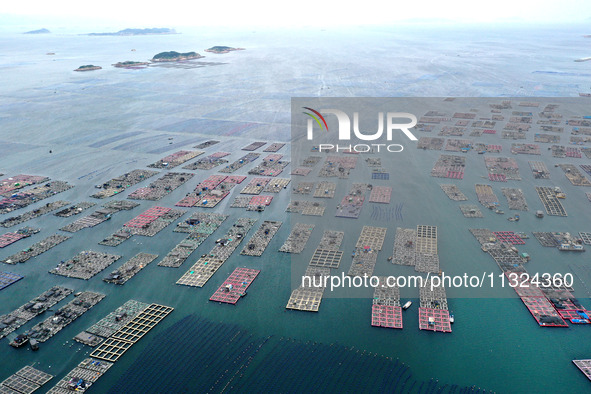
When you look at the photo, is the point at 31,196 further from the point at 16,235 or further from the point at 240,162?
the point at 240,162

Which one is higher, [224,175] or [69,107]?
[69,107]

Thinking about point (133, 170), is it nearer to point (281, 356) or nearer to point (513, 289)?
point (281, 356)

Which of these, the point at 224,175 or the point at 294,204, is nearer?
the point at 294,204

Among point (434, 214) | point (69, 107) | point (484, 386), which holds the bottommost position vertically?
point (484, 386)

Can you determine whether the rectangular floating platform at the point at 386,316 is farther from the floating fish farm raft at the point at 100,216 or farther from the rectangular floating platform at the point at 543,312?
the floating fish farm raft at the point at 100,216

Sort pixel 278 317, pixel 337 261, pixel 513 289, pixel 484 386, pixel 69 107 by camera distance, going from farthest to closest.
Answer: pixel 69 107 → pixel 337 261 → pixel 513 289 → pixel 278 317 → pixel 484 386

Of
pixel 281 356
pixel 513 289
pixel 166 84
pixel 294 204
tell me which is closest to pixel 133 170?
pixel 294 204

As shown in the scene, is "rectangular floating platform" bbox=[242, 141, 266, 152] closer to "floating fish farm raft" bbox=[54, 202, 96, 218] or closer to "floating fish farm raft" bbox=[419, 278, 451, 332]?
"floating fish farm raft" bbox=[54, 202, 96, 218]
